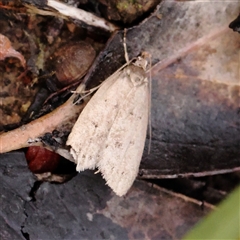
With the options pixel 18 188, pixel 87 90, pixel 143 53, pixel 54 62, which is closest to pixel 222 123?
pixel 143 53

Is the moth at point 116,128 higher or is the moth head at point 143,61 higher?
the moth head at point 143,61

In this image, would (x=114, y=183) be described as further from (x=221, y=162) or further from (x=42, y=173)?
(x=221, y=162)

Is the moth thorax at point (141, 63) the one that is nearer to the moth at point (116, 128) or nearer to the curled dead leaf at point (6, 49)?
the moth at point (116, 128)

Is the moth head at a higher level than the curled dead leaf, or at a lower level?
lower

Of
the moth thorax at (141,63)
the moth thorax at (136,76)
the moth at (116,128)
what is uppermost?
the moth thorax at (141,63)

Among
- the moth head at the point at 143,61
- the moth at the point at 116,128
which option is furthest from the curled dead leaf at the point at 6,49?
the moth head at the point at 143,61

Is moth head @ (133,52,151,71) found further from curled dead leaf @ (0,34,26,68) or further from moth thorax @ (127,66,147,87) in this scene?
curled dead leaf @ (0,34,26,68)

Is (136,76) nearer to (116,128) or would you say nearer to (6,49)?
(116,128)

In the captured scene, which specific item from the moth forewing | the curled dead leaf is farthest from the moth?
the curled dead leaf
